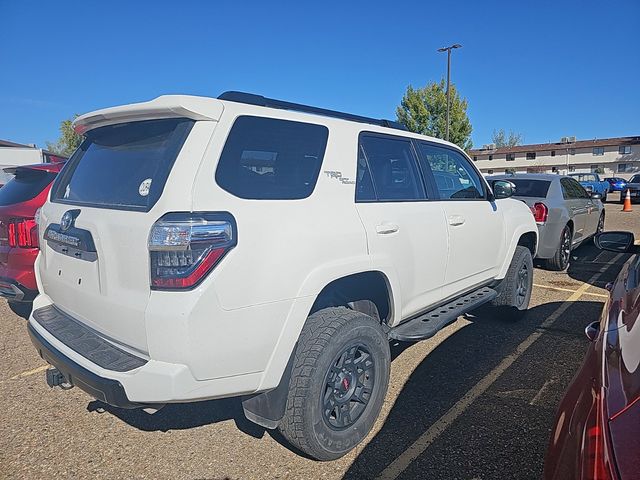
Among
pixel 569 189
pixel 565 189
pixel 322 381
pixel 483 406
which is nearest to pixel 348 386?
pixel 322 381

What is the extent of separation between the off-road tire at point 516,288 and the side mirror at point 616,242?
4.88ft

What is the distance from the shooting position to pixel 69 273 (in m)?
2.42

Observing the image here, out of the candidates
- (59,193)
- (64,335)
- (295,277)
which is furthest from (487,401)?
(59,193)

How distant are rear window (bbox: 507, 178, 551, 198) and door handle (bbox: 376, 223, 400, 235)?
5096 millimetres

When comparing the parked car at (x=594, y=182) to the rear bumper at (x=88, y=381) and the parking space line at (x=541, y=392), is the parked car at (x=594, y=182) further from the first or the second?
the rear bumper at (x=88, y=381)

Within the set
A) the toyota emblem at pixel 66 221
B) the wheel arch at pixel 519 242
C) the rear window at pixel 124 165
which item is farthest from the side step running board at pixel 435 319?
the toyota emblem at pixel 66 221

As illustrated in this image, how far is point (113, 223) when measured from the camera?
209 cm

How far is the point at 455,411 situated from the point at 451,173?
2080mm

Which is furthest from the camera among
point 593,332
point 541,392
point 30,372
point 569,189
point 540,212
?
point 569,189

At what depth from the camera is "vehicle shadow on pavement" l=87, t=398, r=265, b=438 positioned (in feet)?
9.29

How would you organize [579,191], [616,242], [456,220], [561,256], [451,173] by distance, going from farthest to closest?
[579,191] < [561,256] < [451,173] < [456,220] < [616,242]

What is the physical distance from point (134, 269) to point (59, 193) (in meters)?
1.37

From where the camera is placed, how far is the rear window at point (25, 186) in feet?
13.8

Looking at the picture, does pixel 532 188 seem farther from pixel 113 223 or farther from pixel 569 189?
pixel 113 223
